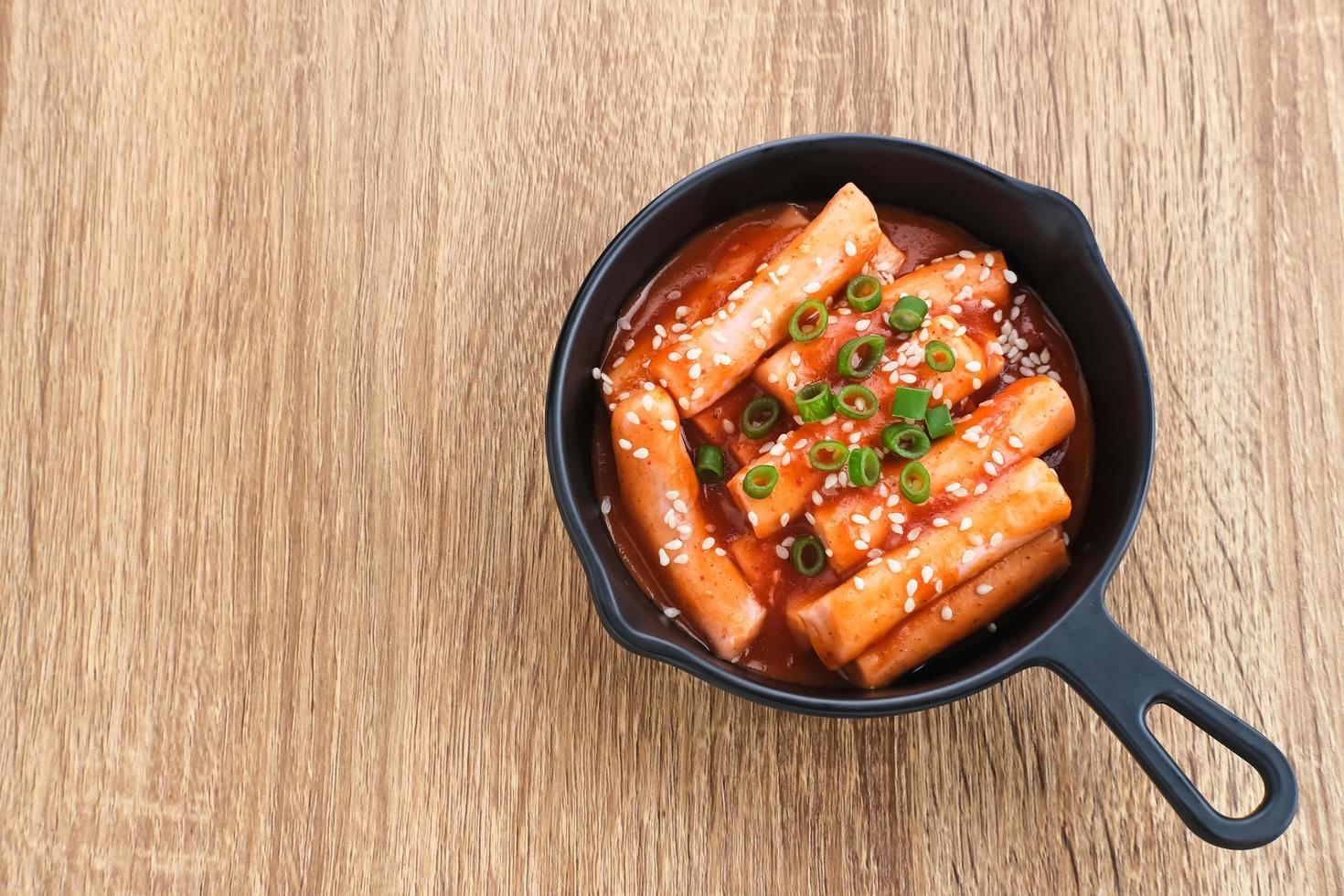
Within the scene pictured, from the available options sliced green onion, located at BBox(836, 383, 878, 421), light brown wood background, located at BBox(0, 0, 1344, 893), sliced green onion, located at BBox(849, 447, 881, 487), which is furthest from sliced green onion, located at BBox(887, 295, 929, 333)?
light brown wood background, located at BBox(0, 0, 1344, 893)

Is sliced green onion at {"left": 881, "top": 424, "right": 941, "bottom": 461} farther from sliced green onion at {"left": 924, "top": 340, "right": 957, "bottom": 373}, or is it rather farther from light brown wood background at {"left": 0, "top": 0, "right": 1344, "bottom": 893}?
light brown wood background at {"left": 0, "top": 0, "right": 1344, "bottom": 893}

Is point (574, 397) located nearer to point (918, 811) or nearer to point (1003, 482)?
point (1003, 482)

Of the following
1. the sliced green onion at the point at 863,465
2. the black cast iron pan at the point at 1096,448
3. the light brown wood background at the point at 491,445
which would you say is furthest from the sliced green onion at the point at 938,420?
the light brown wood background at the point at 491,445

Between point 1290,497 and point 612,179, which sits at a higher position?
point 612,179

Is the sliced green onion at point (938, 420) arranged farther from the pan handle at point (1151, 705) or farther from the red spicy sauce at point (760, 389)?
the pan handle at point (1151, 705)

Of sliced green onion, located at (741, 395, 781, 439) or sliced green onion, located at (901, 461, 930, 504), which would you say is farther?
sliced green onion, located at (741, 395, 781, 439)

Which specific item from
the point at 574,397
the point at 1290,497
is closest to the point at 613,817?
the point at 574,397
